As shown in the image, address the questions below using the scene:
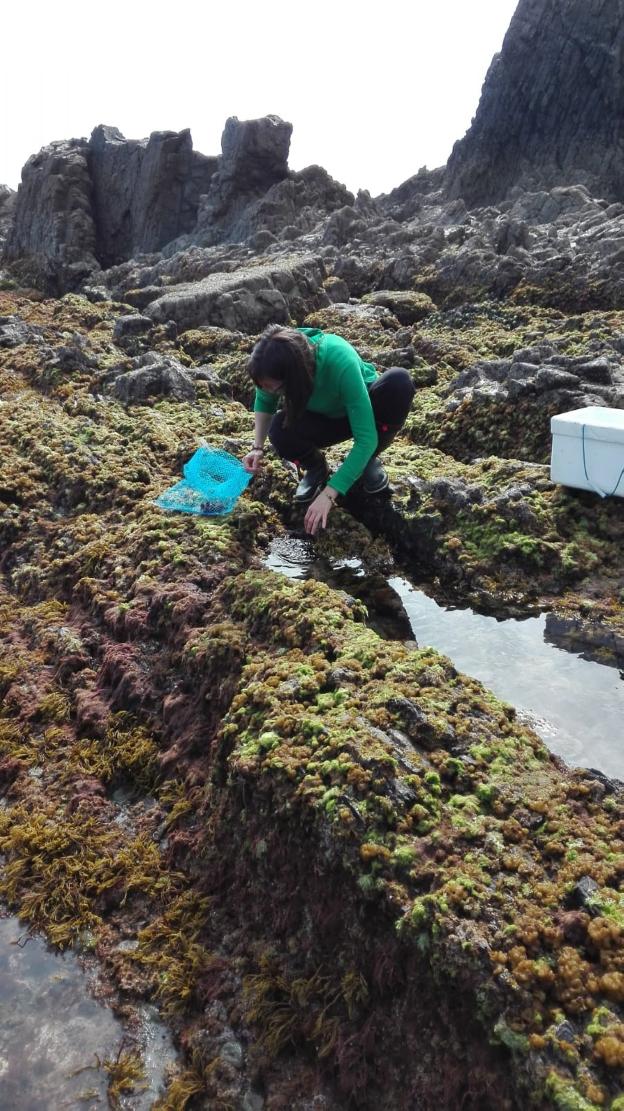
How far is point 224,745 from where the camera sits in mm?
3857

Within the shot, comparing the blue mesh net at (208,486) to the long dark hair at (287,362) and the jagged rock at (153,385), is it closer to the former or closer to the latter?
the long dark hair at (287,362)

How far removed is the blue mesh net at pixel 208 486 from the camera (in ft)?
20.5

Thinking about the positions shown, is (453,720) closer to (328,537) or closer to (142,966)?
(142,966)

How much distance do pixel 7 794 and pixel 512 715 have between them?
298 cm

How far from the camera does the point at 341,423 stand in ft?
Answer: 20.1

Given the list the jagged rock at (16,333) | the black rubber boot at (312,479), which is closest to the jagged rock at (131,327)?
the jagged rock at (16,333)

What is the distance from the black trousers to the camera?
19.6 ft

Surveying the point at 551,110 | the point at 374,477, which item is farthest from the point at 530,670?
the point at 551,110

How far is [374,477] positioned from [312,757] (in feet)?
10.6

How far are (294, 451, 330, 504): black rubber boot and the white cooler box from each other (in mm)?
1975

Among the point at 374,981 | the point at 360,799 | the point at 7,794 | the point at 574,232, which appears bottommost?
the point at 7,794

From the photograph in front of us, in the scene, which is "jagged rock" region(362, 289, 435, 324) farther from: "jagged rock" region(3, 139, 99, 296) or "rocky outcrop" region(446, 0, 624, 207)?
"rocky outcrop" region(446, 0, 624, 207)

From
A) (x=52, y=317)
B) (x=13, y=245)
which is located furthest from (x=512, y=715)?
(x=13, y=245)

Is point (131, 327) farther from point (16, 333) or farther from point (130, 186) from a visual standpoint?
point (130, 186)
